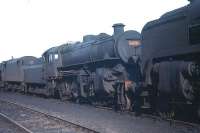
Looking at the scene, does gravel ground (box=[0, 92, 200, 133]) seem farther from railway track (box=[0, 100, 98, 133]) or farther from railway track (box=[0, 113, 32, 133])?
railway track (box=[0, 113, 32, 133])

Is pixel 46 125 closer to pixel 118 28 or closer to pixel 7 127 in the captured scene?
pixel 7 127

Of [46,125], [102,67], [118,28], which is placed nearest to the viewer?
[46,125]

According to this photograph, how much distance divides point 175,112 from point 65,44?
47.4 ft

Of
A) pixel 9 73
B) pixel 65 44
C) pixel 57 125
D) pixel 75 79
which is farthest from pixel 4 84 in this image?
pixel 57 125

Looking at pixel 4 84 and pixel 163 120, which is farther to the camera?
pixel 4 84

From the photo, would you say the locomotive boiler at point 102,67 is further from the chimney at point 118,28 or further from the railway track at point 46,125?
the railway track at point 46,125

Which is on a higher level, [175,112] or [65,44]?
[65,44]

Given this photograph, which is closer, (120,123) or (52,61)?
(120,123)

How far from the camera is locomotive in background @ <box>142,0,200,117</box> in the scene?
416 inches

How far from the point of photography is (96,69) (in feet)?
59.0

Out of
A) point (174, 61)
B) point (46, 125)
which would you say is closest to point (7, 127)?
point (46, 125)

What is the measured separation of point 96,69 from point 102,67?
0.41 m

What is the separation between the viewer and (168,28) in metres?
11.8

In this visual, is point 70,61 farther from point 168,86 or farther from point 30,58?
point 30,58
